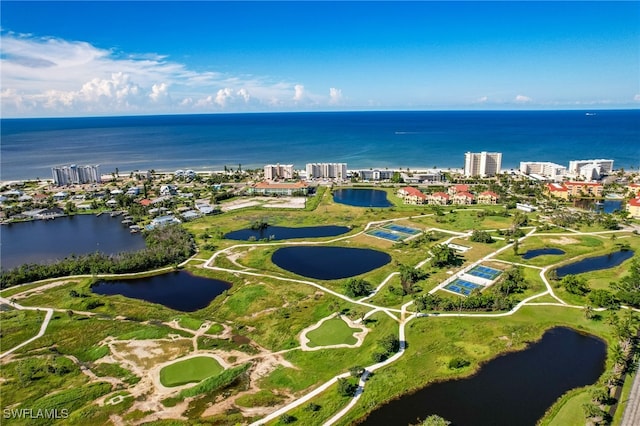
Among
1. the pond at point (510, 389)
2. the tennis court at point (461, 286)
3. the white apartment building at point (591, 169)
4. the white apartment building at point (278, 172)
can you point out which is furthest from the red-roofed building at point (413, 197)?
the pond at point (510, 389)

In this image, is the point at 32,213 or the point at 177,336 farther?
the point at 32,213

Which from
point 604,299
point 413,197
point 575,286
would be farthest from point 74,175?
point 604,299

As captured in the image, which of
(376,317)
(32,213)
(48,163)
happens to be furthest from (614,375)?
(48,163)

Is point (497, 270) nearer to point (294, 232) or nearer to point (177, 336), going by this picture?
point (294, 232)

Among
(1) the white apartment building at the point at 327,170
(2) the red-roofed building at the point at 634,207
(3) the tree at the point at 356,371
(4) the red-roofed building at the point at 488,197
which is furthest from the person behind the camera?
(1) the white apartment building at the point at 327,170

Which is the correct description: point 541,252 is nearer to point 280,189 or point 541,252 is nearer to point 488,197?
point 488,197

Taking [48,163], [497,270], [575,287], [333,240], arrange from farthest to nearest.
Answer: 1. [48,163]
2. [333,240]
3. [497,270]
4. [575,287]

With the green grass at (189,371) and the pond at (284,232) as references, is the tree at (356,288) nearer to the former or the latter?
the green grass at (189,371)
